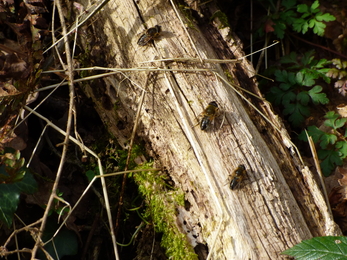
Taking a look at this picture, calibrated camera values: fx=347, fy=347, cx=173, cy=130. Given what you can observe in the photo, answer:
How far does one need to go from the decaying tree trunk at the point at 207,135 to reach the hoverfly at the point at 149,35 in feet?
0.16

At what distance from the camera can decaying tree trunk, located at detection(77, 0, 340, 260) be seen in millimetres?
2836

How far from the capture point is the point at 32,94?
3.44m

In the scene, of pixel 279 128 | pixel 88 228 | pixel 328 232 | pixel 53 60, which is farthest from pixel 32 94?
pixel 328 232

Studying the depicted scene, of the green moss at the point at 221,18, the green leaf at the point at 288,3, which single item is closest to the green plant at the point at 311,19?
the green leaf at the point at 288,3

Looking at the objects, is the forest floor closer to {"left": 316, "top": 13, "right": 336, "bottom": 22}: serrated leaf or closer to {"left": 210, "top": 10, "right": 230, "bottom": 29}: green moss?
{"left": 316, "top": 13, "right": 336, "bottom": 22}: serrated leaf

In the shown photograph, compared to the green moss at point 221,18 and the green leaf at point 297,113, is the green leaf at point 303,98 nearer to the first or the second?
the green leaf at point 297,113

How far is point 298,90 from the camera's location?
4.46 meters

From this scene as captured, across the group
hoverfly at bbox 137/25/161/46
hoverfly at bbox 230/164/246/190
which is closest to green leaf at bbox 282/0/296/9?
hoverfly at bbox 137/25/161/46

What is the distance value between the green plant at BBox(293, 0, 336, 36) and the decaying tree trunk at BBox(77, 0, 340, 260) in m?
1.32

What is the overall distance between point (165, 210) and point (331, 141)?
2203 mm

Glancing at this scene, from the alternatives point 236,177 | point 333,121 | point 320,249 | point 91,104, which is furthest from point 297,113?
point 91,104

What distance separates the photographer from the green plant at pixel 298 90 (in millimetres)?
4309

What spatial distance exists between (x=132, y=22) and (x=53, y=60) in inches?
35.5

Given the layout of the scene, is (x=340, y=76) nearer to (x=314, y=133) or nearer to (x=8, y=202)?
(x=314, y=133)
